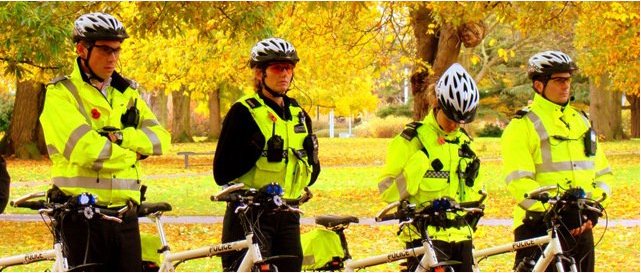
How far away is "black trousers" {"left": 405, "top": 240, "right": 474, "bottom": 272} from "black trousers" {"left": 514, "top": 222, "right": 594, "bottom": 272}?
0.86m

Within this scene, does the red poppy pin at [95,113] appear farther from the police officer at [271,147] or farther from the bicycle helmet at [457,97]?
the bicycle helmet at [457,97]

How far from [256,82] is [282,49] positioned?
12.0 inches

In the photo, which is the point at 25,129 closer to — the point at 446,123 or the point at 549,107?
the point at 549,107

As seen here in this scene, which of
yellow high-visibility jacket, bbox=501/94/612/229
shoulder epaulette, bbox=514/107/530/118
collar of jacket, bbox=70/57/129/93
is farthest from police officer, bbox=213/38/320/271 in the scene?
shoulder epaulette, bbox=514/107/530/118

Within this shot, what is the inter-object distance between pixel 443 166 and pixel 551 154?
1242 millimetres

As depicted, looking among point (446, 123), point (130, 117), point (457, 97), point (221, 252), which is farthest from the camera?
point (221, 252)

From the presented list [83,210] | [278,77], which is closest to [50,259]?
[83,210]

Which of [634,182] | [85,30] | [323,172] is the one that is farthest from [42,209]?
[323,172]

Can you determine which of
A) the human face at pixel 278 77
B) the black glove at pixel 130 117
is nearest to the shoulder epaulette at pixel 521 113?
the human face at pixel 278 77

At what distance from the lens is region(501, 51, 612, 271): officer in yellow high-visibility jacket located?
8070mm

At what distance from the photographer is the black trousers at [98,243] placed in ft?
21.7

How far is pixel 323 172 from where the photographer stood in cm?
3425

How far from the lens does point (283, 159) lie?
7.59 metres

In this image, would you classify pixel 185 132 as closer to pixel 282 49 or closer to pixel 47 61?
pixel 47 61
